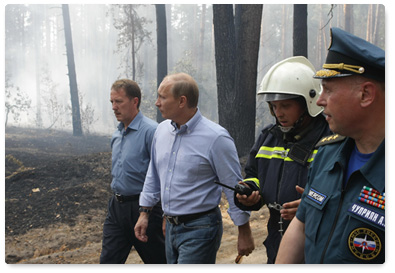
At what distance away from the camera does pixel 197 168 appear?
287 centimetres

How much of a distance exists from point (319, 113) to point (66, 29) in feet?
56.4

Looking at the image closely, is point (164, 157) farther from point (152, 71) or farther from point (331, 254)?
point (152, 71)

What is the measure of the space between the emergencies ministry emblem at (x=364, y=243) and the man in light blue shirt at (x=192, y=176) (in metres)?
1.29

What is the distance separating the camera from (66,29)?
17859 mm

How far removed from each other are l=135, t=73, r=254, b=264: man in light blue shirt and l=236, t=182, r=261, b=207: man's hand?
1.19ft

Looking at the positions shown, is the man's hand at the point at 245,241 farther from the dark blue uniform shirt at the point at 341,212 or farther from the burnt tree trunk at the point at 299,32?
the burnt tree trunk at the point at 299,32

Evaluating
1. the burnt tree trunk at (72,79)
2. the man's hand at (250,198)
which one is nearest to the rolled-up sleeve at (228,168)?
the man's hand at (250,198)

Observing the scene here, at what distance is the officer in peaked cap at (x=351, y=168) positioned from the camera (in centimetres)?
153

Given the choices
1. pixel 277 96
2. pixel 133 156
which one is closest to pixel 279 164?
pixel 277 96

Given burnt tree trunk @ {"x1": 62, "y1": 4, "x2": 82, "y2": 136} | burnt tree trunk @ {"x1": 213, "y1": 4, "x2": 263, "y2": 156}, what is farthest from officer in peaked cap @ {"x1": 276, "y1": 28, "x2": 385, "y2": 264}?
burnt tree trunk @ {"x1": 62, "y1": 4, "x2": 82, "y2": 136}

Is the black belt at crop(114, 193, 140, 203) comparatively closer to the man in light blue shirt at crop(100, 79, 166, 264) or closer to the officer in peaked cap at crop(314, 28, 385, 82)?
the man in light blue shirt at crop(100, 79, 166, 264)

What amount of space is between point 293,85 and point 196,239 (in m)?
1.16

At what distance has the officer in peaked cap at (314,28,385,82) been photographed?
160 centimetres

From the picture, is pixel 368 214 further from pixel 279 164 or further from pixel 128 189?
pixel 128 189
